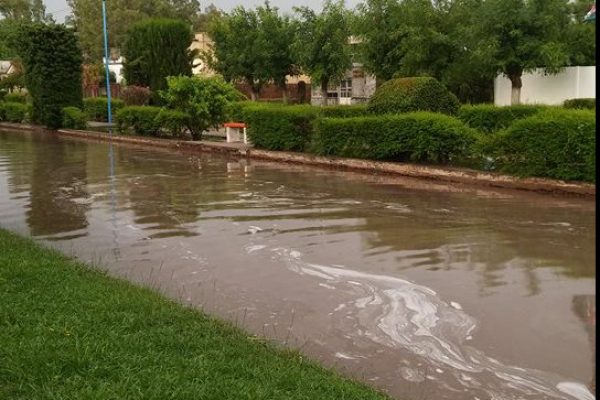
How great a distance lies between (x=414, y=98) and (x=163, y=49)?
16178 millimetres

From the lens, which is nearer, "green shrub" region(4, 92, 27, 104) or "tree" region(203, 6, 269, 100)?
"tree" region(203, 6, 269, 100)

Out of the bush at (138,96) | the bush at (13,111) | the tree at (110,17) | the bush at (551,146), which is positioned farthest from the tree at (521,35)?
the tree at (110,17)

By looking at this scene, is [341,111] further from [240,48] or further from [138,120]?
[240,48]

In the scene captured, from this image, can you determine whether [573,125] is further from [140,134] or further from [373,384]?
[140,134]

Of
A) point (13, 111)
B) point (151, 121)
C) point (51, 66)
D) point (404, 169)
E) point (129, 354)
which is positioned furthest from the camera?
point (13, 111)

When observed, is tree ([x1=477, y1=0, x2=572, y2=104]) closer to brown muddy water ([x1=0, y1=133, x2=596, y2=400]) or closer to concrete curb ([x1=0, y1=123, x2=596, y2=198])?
concrete curb ([x1=0, y1=123, x2=596, y2=198])

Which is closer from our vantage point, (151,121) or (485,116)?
(485,116)

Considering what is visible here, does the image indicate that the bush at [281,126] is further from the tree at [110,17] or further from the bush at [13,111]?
the tree at [110,17]

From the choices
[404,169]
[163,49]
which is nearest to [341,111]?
[404,169]

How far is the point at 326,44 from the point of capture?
31062 millimetres

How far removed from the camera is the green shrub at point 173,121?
78.2ft

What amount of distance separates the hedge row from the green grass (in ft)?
60.0

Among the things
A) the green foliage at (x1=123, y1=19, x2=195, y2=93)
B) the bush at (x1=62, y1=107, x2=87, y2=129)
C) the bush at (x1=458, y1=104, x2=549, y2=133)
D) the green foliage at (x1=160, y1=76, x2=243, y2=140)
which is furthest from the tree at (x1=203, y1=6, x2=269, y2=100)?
the bush at (x1=458, y1=104, x2=549, y2=133)

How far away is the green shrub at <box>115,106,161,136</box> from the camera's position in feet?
86.2
